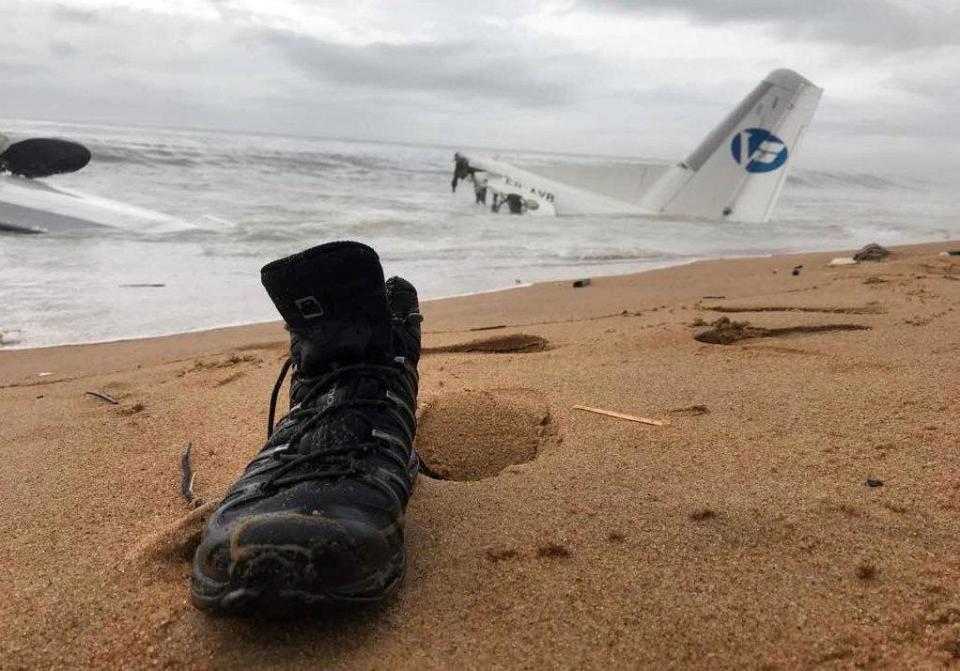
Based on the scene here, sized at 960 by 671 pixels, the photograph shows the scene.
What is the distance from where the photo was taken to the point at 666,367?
7.81ft

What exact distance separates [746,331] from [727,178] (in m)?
9.89

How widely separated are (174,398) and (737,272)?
4943 millimetres

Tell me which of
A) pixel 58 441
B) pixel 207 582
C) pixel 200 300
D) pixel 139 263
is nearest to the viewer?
pixel 207 582

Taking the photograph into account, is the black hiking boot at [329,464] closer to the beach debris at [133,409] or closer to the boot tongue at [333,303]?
the boot tongue at [333,303]

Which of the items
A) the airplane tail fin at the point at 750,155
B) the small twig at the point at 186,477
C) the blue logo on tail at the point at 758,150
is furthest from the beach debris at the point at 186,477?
the blue logo on tail at the point at 758,150

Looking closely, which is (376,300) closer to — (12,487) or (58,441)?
(12,487)

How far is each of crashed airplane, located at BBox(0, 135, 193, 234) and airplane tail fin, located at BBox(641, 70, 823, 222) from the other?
834 centimetres

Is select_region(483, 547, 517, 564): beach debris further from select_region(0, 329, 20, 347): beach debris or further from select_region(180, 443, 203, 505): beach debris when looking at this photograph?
select_region(0, 329, 20, 347): beach debris

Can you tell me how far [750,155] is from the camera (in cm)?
1170

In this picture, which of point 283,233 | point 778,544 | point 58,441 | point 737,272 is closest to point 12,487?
point 58,441

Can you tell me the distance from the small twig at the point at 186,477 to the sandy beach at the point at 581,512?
2 cm

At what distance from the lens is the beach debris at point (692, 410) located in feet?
6.31

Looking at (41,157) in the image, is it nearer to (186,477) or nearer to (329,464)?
(186,477)

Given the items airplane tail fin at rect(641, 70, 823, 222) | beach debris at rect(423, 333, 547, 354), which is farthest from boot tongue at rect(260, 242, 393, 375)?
airplane tail fin at rect(641, 70, 823, 222)
